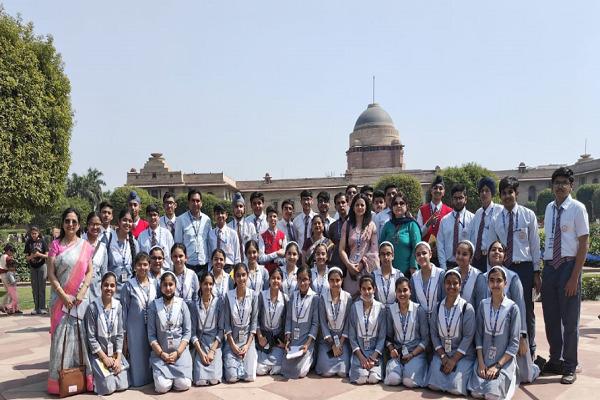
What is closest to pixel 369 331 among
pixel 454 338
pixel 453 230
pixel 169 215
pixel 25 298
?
pixel 454 338

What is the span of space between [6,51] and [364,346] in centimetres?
1058

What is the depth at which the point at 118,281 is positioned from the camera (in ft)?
17.1

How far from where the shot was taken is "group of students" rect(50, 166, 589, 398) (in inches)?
161

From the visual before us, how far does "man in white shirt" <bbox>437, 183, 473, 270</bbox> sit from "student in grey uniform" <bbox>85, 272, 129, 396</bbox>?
358 cm

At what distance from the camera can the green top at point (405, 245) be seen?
5.04m

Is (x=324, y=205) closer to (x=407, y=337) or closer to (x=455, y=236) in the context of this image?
(x=455, y=236)

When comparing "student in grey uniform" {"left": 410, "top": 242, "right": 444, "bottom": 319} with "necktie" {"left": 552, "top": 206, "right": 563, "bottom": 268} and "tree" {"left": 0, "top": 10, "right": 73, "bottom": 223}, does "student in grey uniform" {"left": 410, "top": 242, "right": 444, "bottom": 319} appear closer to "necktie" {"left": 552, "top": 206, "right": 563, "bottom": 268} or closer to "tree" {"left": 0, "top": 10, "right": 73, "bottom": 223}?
"necktie" {"left": 552, "top": 206, "right": 563, "bottom": 268}

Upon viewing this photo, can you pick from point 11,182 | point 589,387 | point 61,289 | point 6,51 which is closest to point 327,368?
→ point 589,387

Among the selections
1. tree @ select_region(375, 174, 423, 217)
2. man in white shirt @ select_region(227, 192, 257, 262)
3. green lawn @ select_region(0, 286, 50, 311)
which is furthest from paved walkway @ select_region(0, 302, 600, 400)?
tree @ select_region(375, 174, 423, 217)

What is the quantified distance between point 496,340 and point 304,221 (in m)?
2.85

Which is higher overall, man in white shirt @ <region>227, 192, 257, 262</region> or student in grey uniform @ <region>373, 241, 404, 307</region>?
man in white shirt @ <region>227, 192, 257, 262</region>

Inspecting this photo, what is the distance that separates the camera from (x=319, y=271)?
5.12m

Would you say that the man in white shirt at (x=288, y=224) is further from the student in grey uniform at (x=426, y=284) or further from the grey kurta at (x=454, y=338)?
the grey kurta at (x=454, y=338)

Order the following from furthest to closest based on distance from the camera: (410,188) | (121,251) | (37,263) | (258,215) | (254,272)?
(410,188)
(37,263)
(258,215)
(121,251)
(254,272)
